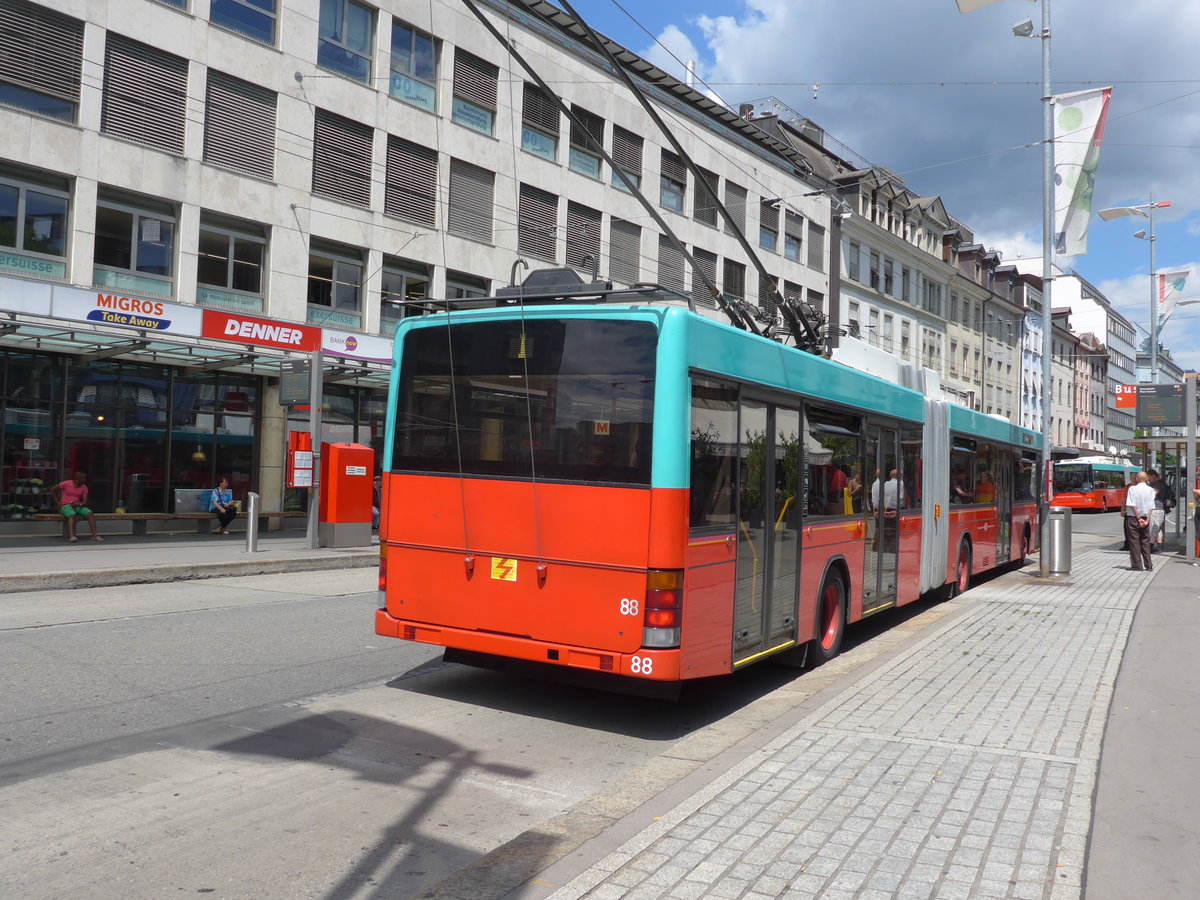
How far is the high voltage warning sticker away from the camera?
650cm

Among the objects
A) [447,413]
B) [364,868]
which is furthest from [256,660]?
[364,868]

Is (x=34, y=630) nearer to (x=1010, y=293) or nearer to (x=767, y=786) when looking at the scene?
(x=767, y=786)

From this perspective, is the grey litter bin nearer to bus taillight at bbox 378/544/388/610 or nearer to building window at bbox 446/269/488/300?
bus taillight at bbox 378/544/388/610

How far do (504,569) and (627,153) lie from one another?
2639 cm

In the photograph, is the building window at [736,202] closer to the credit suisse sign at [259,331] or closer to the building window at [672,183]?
the building window at [672,183]

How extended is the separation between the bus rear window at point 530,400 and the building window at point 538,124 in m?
22.0

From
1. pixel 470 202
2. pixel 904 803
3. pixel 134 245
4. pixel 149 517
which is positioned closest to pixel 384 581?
pixel 904 803

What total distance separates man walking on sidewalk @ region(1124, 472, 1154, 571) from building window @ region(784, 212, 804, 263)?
23050 mm

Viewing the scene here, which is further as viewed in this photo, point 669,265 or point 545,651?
point 669,265

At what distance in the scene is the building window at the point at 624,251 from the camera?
30.7 metres

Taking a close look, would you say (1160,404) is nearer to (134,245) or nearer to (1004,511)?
(1004,511)

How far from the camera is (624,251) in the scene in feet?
102

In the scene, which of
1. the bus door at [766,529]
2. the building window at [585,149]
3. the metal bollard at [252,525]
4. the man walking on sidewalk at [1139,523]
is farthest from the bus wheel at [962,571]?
the building window at [585,149]

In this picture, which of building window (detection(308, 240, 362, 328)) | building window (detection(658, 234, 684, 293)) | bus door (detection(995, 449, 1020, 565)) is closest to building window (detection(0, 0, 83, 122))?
building window (detection(308, 240, 362, 328))
